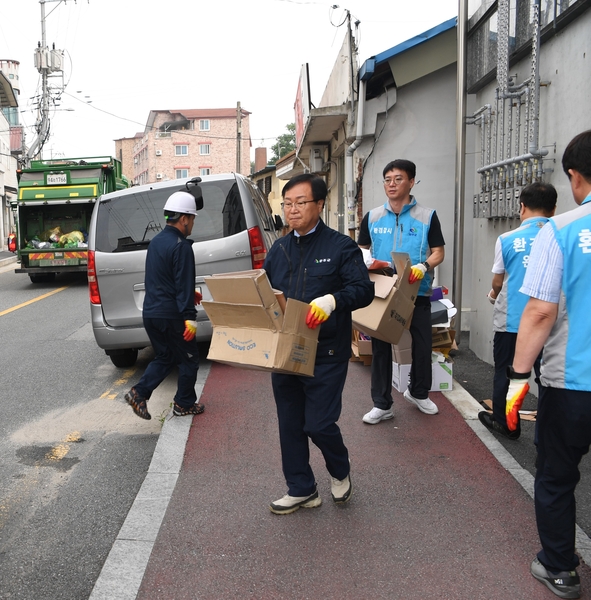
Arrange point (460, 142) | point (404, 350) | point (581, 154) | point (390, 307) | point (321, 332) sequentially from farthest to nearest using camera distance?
point (460, 142) < point (404, 350) < point (390, 307) < point (321, 332) < point (581, 154)

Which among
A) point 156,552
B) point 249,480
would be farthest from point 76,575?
point 249,480

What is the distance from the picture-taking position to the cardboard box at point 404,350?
592 centimetres

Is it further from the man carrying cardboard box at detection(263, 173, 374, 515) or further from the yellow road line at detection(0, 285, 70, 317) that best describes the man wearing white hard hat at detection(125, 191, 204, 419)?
the yellow road line at detection(0, 285, 70, 317)


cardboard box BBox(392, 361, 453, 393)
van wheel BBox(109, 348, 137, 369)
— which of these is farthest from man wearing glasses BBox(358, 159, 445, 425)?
van wheel BBox(109, 348, 137, 369)

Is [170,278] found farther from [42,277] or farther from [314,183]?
[42,277]

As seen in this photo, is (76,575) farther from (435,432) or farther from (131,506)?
(435,432)

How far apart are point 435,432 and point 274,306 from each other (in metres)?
2.28

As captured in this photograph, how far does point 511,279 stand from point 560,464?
2.24 metres

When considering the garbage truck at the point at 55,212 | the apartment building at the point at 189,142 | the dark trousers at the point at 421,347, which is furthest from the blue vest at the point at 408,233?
the apartment building at the point at 189,142

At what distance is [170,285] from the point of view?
548 cm

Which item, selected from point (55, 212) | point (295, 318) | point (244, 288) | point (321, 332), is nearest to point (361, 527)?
point (321, 332)

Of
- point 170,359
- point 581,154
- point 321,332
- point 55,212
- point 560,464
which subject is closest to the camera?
point 581,154

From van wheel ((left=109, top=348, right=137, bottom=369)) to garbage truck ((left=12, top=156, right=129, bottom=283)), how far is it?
9.44 metres

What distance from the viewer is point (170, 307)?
5461mm
